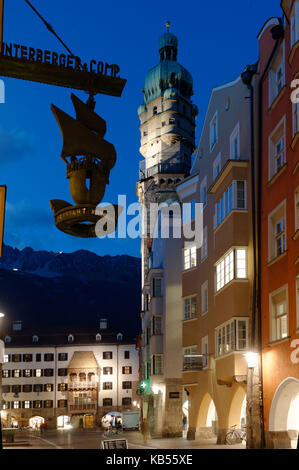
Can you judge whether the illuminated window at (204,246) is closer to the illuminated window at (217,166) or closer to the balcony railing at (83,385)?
the illuminated window at (217,166)

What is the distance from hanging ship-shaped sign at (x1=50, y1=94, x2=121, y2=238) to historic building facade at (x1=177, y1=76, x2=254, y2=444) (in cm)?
2089

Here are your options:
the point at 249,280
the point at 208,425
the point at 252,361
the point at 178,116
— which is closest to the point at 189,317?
the point at 208,425

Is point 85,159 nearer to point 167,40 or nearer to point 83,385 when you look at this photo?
point 83,385

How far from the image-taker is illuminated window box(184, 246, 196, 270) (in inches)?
1404

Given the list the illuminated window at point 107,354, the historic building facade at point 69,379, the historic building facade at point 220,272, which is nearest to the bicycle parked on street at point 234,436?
the historic building facade at point 220,272

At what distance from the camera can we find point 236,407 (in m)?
28.8

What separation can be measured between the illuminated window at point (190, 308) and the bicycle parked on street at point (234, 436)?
7.58 meters

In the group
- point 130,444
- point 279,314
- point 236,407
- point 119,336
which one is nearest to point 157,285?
point 130,444

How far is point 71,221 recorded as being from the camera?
13.5ft

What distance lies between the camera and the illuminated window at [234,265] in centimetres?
2509

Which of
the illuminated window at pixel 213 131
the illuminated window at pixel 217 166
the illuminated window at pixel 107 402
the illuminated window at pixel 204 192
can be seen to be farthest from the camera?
the illuminated window at pixel 107 402

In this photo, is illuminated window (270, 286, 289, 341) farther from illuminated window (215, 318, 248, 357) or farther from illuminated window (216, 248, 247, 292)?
illuminated window (216, 248, 247, 292)

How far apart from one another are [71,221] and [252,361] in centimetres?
1822
